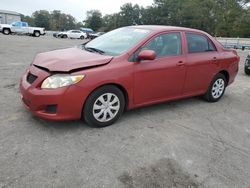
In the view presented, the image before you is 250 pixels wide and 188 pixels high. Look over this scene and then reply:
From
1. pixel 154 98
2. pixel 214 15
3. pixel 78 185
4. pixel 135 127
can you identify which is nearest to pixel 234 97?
pixel 154 98

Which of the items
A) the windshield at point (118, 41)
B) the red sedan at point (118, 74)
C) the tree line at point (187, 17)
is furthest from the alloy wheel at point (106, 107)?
the tree line at point (187, 17)

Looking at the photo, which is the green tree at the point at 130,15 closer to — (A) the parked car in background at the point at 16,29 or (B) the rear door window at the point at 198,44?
(A) the parked car in background at the point at 16,29

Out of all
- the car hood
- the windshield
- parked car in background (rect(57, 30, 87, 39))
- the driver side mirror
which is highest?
the windshield

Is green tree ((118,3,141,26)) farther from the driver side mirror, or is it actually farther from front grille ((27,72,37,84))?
front grille ((27,72,37,84))

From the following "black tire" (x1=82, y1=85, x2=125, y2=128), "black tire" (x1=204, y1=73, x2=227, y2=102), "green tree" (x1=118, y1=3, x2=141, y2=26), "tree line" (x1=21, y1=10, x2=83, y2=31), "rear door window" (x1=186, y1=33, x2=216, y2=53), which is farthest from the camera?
"tree line" (x1=21, y1=10, x2=83, y2=31)

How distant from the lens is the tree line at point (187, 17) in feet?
183

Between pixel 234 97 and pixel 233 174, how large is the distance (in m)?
3.67

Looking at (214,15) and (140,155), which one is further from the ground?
(214,15)

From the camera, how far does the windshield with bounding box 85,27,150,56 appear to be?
420 centimetres

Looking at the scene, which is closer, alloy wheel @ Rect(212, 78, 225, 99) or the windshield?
the windshield

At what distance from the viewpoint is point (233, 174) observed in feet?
9.91

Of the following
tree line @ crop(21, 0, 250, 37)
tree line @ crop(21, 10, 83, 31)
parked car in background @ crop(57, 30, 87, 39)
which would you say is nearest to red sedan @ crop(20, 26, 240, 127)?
parked car in background @ crop(57, 30, 87, 39)

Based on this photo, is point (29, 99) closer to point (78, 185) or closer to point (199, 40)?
point (78, 185)

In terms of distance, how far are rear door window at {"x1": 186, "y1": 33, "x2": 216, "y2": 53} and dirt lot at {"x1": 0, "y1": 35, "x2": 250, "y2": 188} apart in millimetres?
1267
